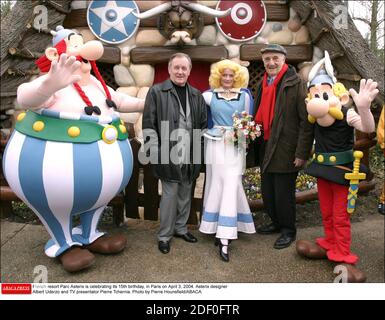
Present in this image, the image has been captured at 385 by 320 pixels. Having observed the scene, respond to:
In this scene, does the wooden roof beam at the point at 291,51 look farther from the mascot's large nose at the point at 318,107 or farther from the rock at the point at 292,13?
the mascot's large nose at the point at 318,107

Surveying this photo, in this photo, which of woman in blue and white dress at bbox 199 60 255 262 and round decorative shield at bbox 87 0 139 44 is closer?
woman in blue and white dress at bbox 199 60 255 262

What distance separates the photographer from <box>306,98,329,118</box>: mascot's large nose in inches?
101

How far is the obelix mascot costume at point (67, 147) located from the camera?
258 centimetres

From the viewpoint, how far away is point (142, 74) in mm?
5602

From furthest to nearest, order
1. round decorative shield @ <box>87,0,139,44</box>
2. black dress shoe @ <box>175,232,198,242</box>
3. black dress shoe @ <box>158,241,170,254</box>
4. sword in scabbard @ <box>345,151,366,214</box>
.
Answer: round decorative shield @ <box>87,0,139,44</box>, black dress shoe @ <box>175,232,198,242</box>, black dress shoe @ <box>158,241,170,254</box>, sword in scabbard @ <box>345,151,366,214</box>

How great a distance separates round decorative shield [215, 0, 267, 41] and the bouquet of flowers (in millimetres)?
2681

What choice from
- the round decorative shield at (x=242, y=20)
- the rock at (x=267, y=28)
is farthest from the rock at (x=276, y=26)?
the round decorative shield at (x=242, y=20)

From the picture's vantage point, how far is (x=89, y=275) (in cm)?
293

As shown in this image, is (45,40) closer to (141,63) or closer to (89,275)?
(141,63)

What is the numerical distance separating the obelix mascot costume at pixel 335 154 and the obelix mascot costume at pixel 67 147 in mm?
1433

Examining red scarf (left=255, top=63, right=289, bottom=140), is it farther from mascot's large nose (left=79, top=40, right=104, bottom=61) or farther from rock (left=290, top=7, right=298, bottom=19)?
rock (left=290, top=7, right=298, bottom=19)

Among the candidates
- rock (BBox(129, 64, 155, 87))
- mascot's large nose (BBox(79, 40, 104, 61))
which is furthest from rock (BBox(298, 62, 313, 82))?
mascot's large nose (BBox(79, 40, 104, 61))
